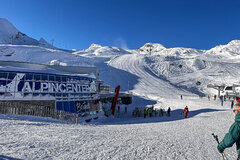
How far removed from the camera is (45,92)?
18.8 meters

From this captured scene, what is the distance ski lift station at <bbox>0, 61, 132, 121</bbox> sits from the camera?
14.7m

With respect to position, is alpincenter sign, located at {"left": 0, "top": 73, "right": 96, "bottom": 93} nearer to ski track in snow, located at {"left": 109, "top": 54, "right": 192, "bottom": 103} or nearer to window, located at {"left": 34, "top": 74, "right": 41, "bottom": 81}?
window, located at {"left": 34, "top": 74, "right": 41, "bottom": 81}

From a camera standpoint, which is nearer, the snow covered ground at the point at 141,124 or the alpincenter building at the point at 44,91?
the snow covered ground at the point at 141,124

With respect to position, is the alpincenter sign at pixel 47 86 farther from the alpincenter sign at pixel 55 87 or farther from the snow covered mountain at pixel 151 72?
Result: the snow covered mountain at pixel 151 72

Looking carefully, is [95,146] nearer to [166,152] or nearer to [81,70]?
[166,152]

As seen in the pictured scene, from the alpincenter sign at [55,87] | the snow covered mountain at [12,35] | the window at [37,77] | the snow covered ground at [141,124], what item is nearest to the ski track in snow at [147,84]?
the snow covered ground at [141,124]

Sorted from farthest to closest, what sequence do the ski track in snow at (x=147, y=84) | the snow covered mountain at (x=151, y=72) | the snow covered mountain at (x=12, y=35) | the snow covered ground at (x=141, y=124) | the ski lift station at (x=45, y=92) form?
the snow covered mountain at (x=12, y=35), the snow covered mountain at (x=151, y=72), the ski track in snow at (x=147, y=84), the ski lift station at (x=45, y=92), the snow covered ground at (x=141, y=124)

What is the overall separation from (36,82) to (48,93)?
6.36 ft

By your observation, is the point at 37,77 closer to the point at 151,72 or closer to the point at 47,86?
the point at 47,86

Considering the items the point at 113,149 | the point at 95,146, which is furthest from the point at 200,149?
the point at 95,146

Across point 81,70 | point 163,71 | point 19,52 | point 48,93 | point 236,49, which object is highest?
point 236,49

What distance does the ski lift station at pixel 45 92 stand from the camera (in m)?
14.7

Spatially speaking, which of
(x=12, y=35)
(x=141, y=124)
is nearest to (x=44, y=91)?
(x=141, y=124)

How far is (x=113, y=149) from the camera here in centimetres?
527
